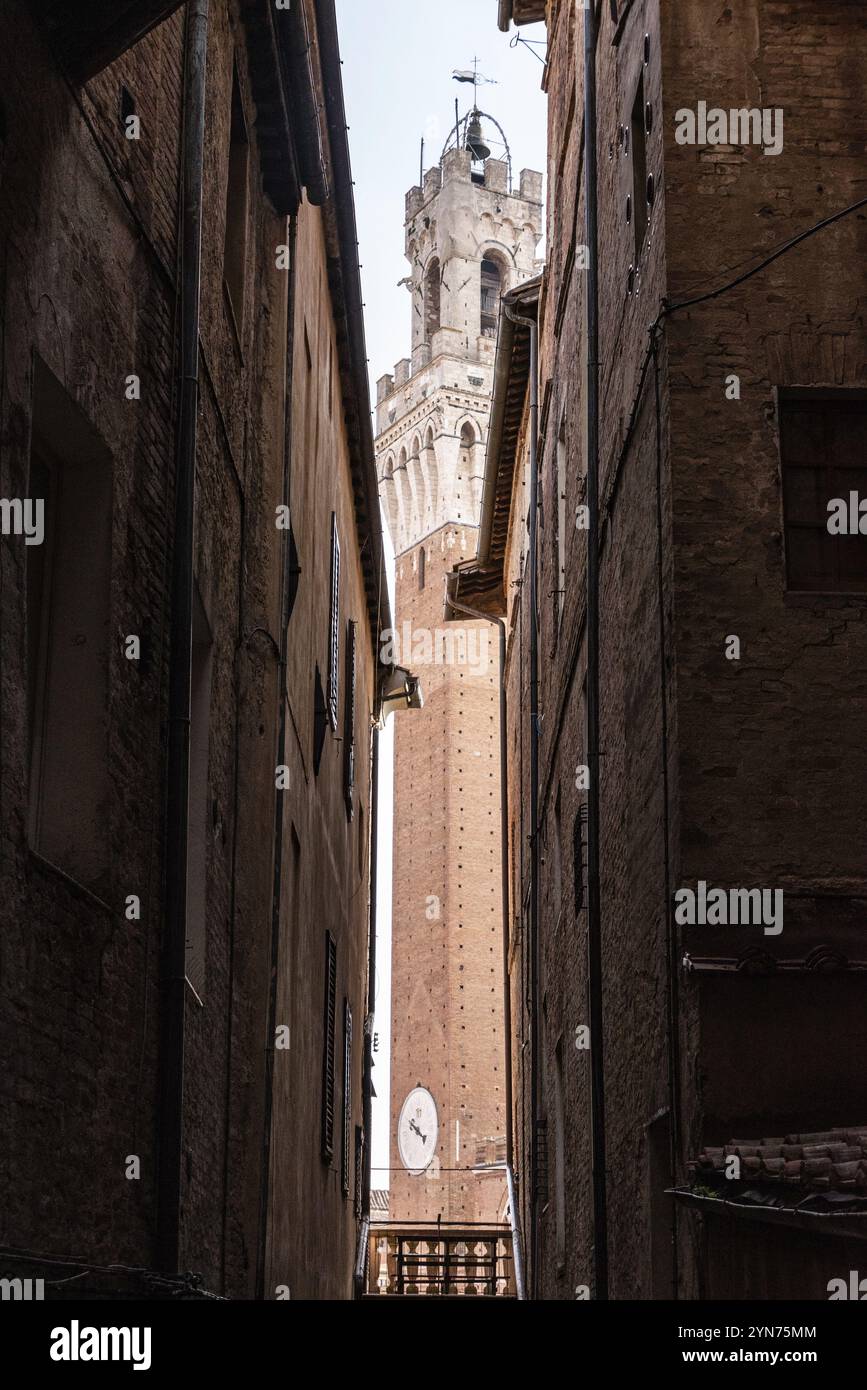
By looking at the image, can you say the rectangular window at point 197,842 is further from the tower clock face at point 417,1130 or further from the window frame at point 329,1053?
the tower clock face at point 417,1130

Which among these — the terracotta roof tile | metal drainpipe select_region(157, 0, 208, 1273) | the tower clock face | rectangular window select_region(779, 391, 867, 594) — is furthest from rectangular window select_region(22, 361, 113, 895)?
the tower clock face

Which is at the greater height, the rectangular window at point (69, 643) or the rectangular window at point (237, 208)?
the rectangular window at point (237, 208)

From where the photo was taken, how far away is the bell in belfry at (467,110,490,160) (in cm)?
5862

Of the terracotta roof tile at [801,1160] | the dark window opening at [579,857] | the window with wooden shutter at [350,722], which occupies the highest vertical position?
the window with wooden shutter at [350,722]

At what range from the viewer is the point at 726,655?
8.62 m

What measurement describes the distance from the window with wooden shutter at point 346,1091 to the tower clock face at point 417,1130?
29.5 meters

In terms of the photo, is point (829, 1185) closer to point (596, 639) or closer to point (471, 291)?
point (596, 639)

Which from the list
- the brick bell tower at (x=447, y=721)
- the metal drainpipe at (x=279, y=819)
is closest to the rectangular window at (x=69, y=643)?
the metal drainpipe at (x=279, y=819)

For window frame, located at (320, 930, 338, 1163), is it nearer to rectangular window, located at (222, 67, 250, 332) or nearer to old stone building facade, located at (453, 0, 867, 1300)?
old stone building facade, located at (453, 0, 867, 1300)

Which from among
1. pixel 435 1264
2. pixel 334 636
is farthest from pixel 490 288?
pixel 334 636

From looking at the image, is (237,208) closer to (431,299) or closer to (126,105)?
(126,105)

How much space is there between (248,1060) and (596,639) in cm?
310

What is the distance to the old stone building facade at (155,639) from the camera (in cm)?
579
